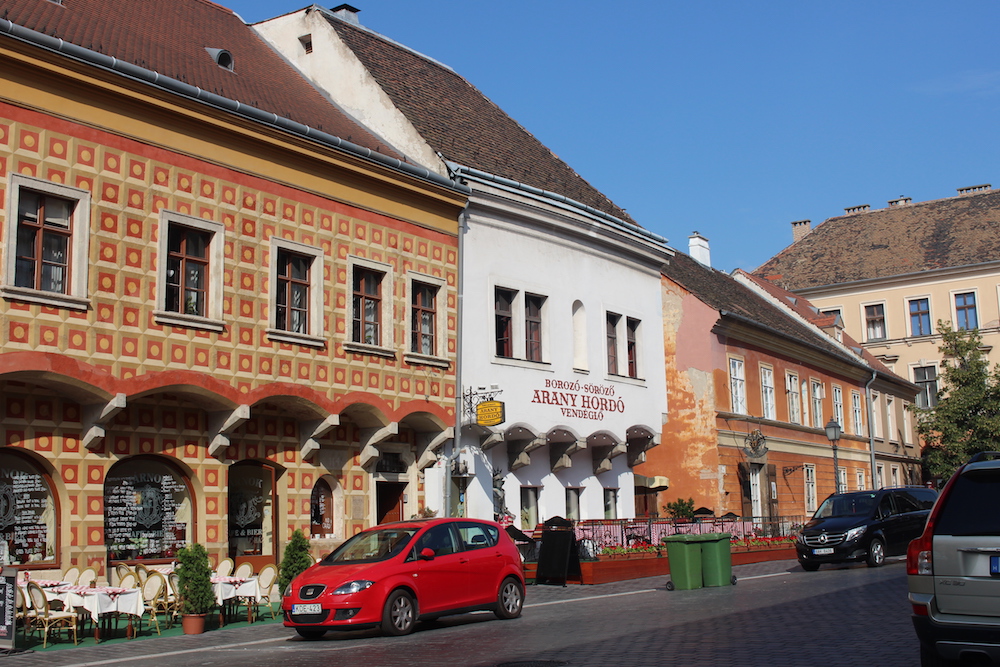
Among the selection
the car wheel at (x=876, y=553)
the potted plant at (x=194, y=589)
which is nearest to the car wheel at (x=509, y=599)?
the potted plant at (x=194, y=589)

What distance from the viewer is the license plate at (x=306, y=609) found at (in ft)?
48.5

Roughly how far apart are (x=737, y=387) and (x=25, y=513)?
26665 mm

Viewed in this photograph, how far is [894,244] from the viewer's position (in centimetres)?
6525

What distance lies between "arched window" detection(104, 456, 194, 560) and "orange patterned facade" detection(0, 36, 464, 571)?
29 mm

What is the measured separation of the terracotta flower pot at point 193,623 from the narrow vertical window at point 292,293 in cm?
643

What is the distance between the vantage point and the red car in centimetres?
1479

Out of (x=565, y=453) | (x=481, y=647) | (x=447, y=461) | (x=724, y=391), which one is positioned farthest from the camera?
(x=724, y=391)

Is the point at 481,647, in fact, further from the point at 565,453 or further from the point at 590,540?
the point at 565,453

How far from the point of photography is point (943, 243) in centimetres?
6322

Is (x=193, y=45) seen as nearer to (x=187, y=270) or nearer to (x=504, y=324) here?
(x=187, y=270)

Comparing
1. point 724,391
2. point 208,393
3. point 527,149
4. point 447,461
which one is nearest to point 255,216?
point 208,393

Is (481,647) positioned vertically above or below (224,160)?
below

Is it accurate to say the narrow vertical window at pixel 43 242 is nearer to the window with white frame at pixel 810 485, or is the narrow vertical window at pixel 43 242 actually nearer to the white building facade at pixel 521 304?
the white building facade at pixel 521 304

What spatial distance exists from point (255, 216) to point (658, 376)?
49.0 ft
